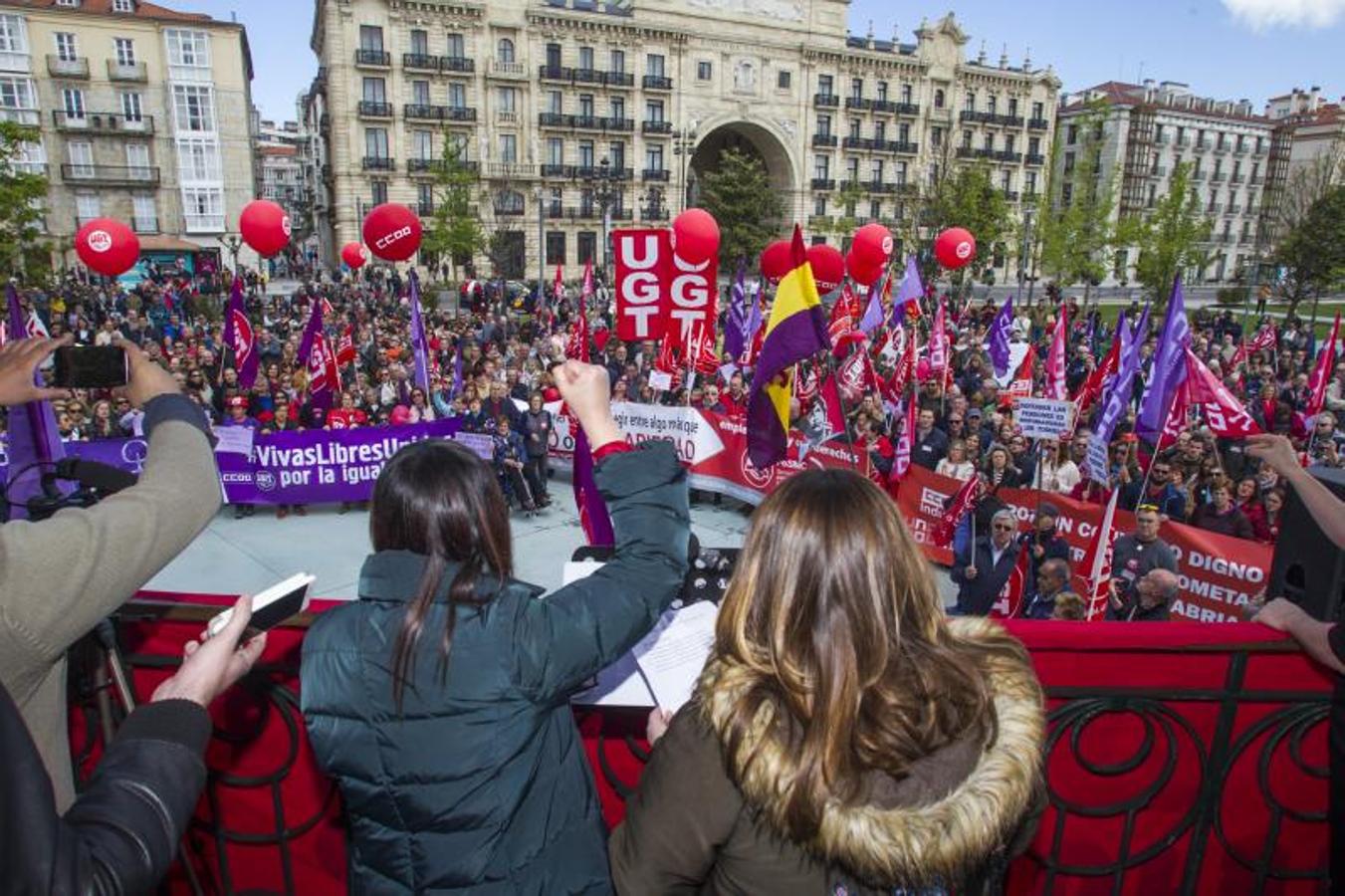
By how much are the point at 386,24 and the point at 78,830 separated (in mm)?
55664

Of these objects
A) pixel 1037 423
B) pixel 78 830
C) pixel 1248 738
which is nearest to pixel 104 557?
pixel 78 830

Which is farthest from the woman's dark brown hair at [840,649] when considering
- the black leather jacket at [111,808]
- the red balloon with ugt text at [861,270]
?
the red balloon with ugt text at [861,270]

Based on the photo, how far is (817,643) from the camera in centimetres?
140

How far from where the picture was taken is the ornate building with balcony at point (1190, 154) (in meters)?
68.8

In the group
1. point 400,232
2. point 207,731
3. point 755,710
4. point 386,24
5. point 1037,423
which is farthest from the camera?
point 386,24

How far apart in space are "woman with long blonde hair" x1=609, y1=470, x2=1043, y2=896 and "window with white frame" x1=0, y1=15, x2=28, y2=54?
191 feet

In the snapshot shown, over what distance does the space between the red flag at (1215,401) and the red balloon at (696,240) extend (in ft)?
15.2

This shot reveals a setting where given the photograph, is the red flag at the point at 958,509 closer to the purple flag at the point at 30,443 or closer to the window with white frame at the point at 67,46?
the purple flag at the point at 30,443

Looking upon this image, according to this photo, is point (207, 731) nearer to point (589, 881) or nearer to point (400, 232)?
point (589, 881)

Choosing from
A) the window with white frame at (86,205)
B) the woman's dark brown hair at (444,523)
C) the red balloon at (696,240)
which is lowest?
the woman's dark brown hair at (444,523)

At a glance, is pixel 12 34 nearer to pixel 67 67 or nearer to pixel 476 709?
pixel 67 67

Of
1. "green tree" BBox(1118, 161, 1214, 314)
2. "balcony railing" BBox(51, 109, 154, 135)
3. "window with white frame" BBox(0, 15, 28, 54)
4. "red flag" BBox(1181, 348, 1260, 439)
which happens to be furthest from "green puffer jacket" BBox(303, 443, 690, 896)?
"window with white frame" BBox(0, 15, 28, 54)

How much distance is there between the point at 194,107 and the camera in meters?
46.9

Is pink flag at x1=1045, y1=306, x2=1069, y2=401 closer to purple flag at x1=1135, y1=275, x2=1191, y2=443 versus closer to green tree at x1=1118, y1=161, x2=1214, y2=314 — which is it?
purple flag at x1=1135, y1=275, x2=1191, y2=443
